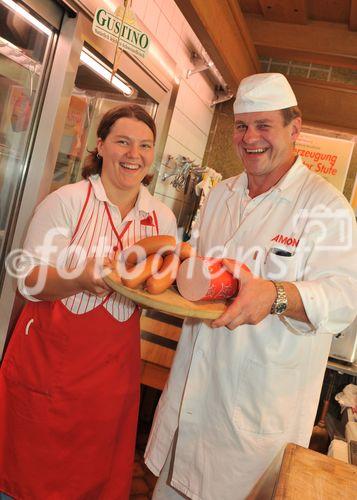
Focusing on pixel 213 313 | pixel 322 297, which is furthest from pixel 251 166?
pixel 213 313

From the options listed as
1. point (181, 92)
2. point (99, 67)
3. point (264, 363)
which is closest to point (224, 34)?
point (181, 92)

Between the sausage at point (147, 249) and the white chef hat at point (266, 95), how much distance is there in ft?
1.96

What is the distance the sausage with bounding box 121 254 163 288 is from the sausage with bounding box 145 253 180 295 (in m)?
0.02

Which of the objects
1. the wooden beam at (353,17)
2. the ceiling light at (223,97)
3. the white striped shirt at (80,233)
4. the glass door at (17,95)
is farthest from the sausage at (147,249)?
the ceiling light at (223,97)

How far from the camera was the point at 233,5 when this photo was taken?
2.60 metres

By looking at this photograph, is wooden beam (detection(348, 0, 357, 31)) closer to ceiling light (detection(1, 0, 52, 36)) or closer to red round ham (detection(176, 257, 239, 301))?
ceiling light (detection(1, 0, 52, 36))

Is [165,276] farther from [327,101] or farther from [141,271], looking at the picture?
[327,101]

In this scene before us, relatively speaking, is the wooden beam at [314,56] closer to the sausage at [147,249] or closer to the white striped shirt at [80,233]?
the white striped shirt at [80,233]

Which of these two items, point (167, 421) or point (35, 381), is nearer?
point (35, 381)

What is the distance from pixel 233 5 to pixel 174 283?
1.98 m

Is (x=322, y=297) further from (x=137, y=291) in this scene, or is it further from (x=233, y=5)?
(x=233, y=5)

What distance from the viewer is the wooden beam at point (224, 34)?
217cm

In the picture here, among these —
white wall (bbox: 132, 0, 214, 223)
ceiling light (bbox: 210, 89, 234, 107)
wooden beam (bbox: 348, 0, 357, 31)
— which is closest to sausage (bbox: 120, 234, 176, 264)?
white wall (bbox: 132, 0, 214, 223)

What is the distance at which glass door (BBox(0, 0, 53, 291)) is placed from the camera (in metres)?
1.71
